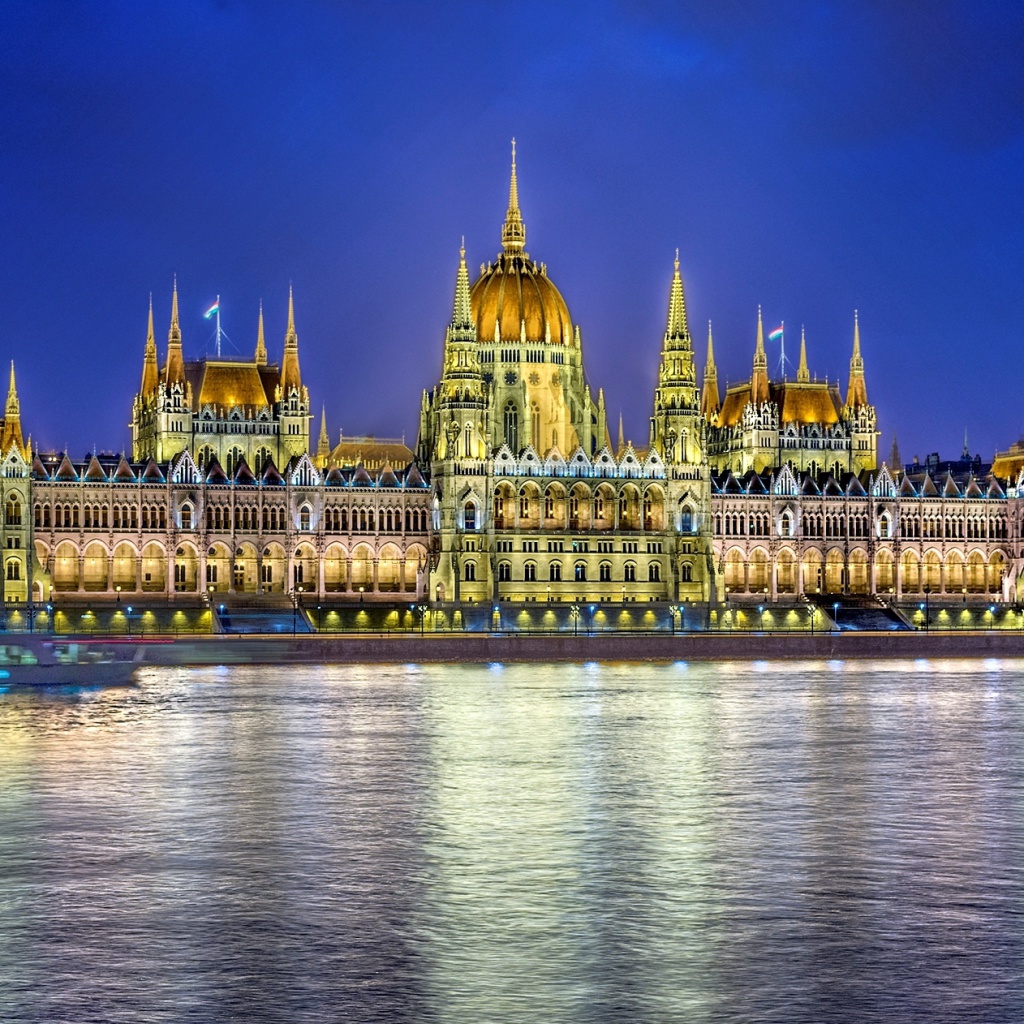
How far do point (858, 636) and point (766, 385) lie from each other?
56.0m

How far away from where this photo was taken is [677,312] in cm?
14638

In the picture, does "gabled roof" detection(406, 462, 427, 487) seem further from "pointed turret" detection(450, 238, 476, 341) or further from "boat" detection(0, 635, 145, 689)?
"boat" detection(0, 635, 145, 689)

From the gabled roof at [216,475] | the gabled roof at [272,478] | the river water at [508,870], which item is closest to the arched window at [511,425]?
the gabled roof at [272,478]

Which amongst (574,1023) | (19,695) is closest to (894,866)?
(574,1023)

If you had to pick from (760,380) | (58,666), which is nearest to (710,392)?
(760,380)

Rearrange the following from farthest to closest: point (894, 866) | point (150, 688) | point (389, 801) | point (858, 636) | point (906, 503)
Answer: point (906, 503), point (858, 636), point (150, 688), point (389, 801), point (894, 866)

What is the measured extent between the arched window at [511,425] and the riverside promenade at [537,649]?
4416 cm

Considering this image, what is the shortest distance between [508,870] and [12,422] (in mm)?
113477

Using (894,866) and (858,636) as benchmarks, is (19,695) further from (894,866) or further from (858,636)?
(858,636)

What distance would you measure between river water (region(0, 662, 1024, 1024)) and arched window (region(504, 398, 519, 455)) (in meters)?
91.3

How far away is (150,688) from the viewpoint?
7388cm

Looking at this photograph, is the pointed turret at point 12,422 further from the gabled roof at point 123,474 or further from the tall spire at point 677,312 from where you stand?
the tall spire at point 677,312

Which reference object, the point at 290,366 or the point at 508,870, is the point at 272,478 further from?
the point at 508,870

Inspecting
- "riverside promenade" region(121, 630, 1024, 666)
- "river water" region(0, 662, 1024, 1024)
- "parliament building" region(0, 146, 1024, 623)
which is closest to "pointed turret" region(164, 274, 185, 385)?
"parliament building" region(0, 146, 1024, 623)
